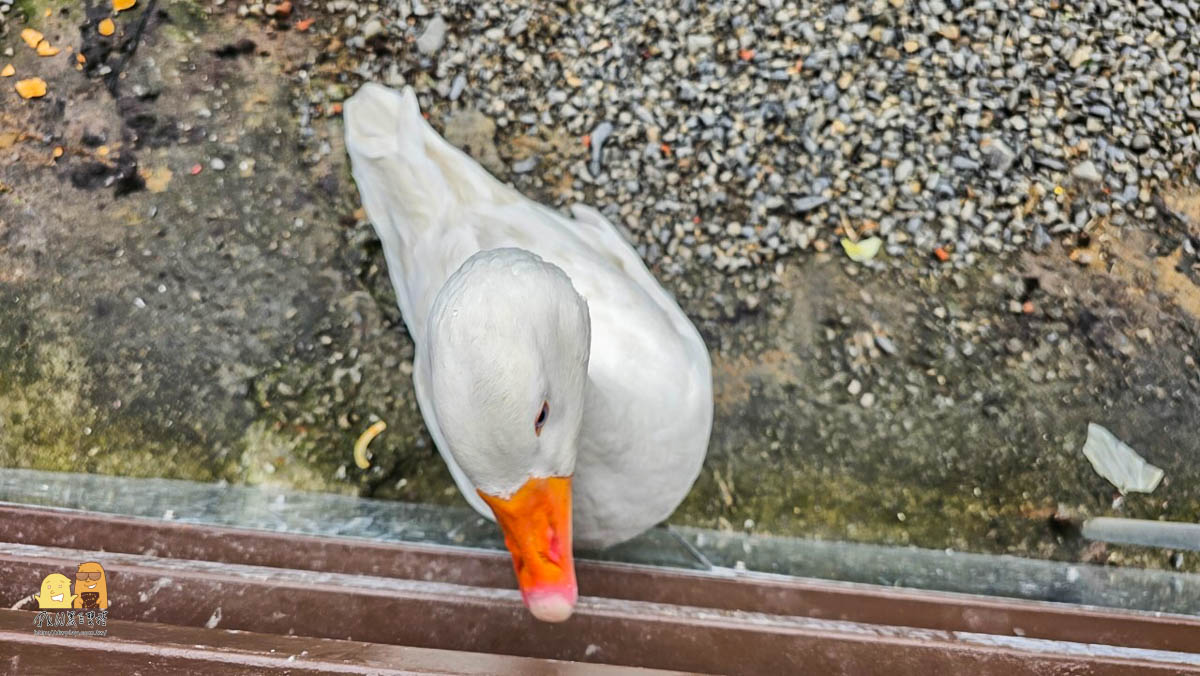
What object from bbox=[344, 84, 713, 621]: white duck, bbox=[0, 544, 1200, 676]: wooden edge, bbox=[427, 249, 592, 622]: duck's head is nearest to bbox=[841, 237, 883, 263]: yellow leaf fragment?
bbox=[344, 84, 713, 621]: white duck

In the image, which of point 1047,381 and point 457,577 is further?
point 1047,381

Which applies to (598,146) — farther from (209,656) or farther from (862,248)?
(209,656)

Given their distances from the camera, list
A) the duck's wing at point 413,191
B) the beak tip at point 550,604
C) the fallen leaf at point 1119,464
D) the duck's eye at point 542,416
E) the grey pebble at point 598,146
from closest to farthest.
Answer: the duck's eye at point 542,416
the beak tip at point 550,604
the duck's wing at point 413,191
the fallen leaf at point 1119,464
the grey pebble at point 598,146

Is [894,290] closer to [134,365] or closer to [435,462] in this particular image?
[435,462]

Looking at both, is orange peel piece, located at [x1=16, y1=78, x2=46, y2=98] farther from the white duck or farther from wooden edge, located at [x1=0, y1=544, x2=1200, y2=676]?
wooden edge, located at [x1=0, y1=544, x2=1200, y2=676]

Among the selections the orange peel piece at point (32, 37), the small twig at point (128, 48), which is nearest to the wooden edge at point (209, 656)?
the small twig at point (128, 48)

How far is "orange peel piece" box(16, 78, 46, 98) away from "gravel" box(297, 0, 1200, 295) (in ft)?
2.66

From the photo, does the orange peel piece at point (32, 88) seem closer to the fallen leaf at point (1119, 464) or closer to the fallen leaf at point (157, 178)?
the fallen leaf at point (157, 178)

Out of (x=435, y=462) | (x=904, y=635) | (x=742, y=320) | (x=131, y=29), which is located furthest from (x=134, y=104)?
(x=904, y=635)

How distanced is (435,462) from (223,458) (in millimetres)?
611

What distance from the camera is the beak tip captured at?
1.14 m

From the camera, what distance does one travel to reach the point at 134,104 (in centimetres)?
217

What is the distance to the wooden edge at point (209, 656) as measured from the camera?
0.97m

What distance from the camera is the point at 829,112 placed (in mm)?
2088
